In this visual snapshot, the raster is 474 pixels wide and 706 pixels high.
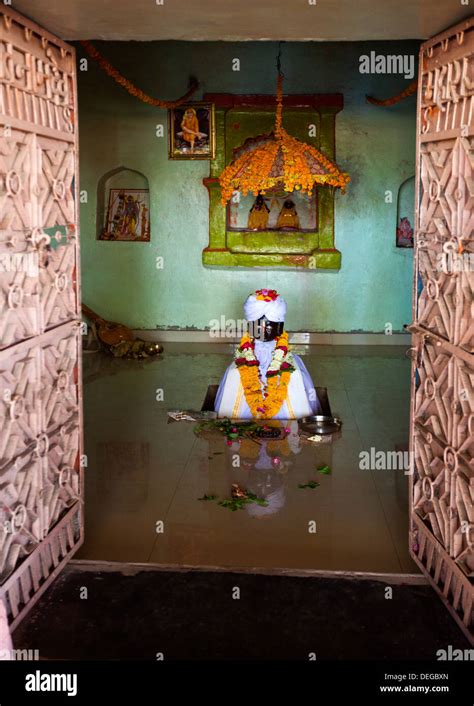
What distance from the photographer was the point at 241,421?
972cm

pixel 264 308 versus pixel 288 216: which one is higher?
pixel 288 216

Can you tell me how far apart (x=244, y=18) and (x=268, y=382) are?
16.9 ft

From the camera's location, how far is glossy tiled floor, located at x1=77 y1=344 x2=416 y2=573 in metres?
6.27

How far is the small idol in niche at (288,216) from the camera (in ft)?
50.5

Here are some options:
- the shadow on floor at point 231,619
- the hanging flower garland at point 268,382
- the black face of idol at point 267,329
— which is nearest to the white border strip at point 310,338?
the black face of idol at point 267,329

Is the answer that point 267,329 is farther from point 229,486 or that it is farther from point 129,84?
point 129,84

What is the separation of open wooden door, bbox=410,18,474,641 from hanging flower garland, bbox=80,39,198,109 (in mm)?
4675

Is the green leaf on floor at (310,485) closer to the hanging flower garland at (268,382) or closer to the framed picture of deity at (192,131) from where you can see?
the hanging flower garland at (268,382)

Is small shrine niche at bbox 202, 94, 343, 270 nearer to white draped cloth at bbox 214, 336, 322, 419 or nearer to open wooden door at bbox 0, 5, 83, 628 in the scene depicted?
white draped cloth at bbox 214, 336, 322, 419

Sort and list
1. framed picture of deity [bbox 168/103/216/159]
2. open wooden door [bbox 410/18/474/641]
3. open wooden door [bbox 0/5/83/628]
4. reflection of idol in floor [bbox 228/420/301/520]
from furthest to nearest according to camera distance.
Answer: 1. framed picture of deity [bbox 168/103/216/159]
2. reflection of idol in floor [bbox 228/420/301/520]
3. open wooden door [bbox 410/18/474/641]
4. open wooden door [bbox 0/5/83/628]

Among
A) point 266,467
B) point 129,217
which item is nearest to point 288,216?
point 129,217

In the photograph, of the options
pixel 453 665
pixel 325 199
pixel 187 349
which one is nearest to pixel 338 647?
pixel 453 665

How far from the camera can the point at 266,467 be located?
827cm

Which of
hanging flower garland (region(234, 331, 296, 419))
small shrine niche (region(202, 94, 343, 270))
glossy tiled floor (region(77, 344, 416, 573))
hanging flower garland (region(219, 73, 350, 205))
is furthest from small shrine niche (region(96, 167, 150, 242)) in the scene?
hanging flower garland (region(234, 331, 296, 419))
